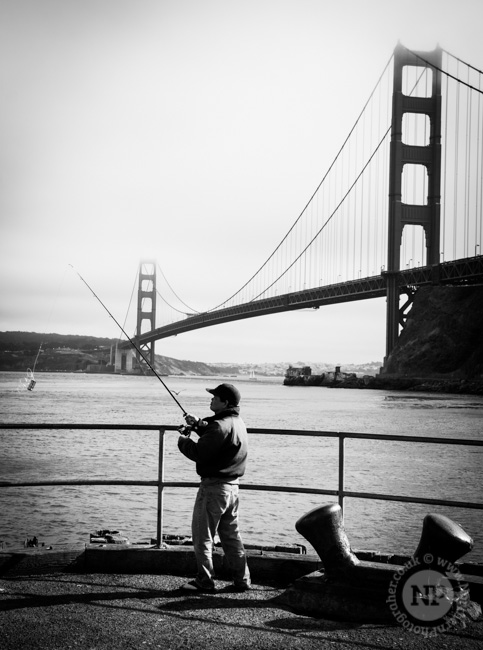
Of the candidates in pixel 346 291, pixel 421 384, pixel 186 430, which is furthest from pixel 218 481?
pixel 421 384

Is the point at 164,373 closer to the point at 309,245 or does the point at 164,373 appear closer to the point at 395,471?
the point at 309,245

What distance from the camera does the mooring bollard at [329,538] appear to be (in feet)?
12.9

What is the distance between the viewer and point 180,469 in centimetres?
1775

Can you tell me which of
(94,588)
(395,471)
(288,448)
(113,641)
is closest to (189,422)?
(94,588)

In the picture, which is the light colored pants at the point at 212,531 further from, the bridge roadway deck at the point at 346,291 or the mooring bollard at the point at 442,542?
the bridge roadway deck at the point at 346,291

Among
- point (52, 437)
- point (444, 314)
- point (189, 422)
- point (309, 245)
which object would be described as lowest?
point (52, 437)

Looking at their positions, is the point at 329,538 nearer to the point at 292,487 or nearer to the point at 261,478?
the point at 292,487

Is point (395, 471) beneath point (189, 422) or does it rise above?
beneath

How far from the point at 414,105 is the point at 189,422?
63086 mm

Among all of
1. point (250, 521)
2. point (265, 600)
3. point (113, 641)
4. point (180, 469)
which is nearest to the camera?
point (113, 641)
